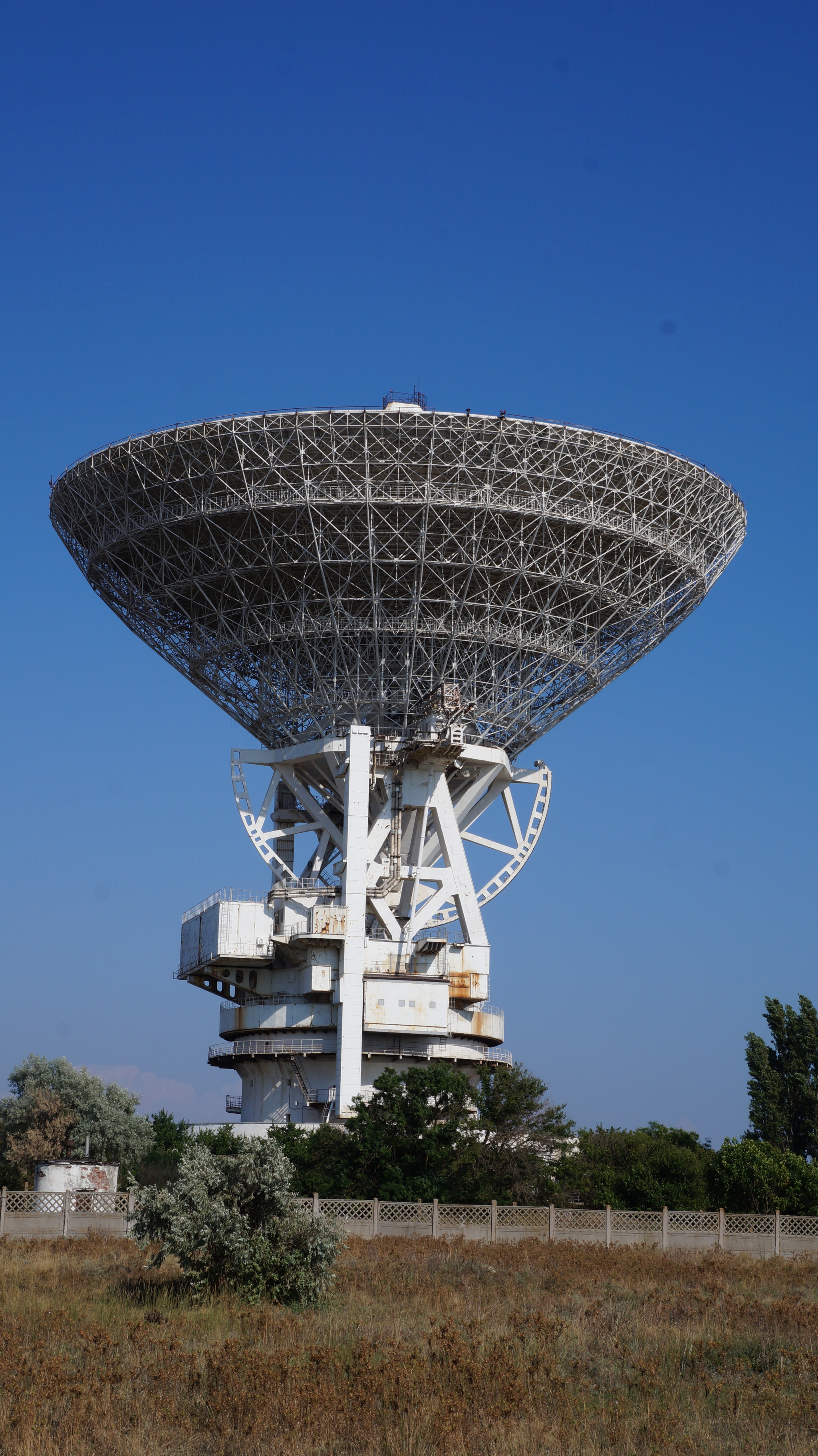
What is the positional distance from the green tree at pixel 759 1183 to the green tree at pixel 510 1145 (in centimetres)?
448

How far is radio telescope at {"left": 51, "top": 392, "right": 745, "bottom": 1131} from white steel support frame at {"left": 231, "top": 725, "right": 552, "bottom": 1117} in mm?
97

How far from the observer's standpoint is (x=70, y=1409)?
49.4 ft

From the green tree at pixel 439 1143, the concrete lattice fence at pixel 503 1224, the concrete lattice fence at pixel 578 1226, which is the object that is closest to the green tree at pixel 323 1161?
the green tree at pixel 439 1143

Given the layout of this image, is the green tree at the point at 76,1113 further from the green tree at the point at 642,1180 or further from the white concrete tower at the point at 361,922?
the green tree at the point at 642,1180

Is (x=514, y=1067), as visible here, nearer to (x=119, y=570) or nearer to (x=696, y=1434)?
(x=119, y=570)

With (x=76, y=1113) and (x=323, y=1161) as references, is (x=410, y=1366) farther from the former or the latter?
(x=76, y=1113)

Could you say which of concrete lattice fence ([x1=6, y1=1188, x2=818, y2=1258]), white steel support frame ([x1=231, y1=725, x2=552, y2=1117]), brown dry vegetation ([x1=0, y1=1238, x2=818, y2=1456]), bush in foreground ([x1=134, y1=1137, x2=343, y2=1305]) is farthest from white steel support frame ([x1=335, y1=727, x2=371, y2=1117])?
bush in foreground ([x1=134, y1=1137, x2=343, y2=1305])

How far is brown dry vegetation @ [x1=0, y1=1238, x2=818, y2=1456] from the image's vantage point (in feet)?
48.5

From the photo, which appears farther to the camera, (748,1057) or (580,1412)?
(748,1057)

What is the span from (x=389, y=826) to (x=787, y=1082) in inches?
858

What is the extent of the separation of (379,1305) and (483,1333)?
8.87 ft

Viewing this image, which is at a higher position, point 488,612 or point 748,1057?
point 488,612

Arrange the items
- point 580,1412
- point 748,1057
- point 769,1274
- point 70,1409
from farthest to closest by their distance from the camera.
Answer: point 748,1057, point 769,1274, point 580,1412, point 70,1409

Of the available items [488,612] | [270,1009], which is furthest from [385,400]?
[270,1009]
